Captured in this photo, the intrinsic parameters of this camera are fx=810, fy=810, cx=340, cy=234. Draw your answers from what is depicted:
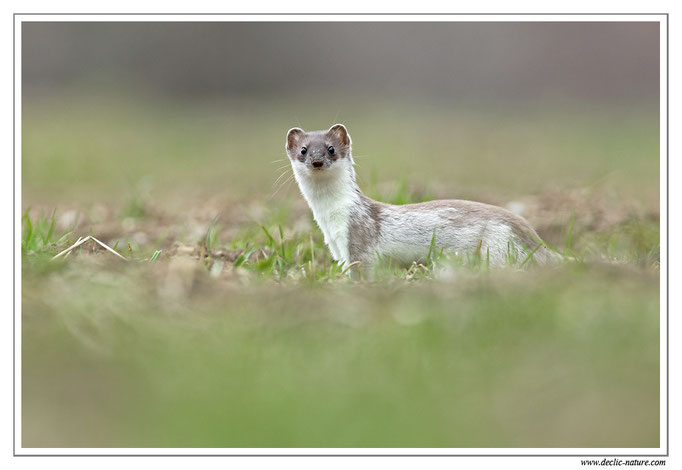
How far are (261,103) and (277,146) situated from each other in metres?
4.89

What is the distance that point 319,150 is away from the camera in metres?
6.35

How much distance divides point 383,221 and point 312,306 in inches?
77.3

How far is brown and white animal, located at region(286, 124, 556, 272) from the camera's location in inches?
235

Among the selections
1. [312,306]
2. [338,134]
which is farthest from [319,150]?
[312,306]

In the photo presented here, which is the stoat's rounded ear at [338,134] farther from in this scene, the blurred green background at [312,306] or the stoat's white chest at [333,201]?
the blurred green background at [312,306]

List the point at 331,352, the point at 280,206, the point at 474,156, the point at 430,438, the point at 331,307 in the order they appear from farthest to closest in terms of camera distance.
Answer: the point at 474,156, the point at 280,206, the point at 331,307, the point at 331,352, the point at 430,438

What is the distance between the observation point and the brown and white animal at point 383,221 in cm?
597

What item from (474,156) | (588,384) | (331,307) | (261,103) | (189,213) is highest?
(261,103)

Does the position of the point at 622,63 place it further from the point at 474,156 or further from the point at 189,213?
the point at 189,213

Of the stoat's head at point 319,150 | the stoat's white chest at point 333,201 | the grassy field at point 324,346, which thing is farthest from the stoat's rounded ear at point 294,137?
the grassy field at point 324,346

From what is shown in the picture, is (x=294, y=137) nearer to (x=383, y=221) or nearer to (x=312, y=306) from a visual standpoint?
(x=383, y=221)

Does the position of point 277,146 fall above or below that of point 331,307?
above
